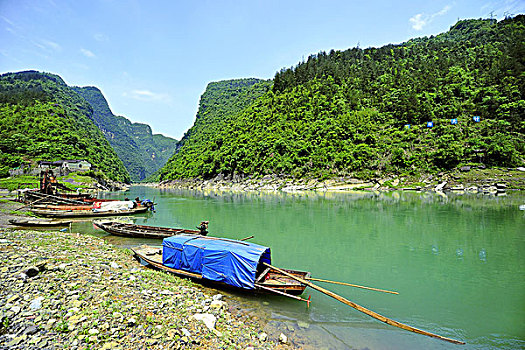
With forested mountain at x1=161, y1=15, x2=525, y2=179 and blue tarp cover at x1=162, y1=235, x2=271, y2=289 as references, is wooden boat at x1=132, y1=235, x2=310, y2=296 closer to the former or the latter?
blue tarp cover at x1=162, y1=235, x2=271, y2=289

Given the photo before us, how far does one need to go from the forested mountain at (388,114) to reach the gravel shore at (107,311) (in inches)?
3243

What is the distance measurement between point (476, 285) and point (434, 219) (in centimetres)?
2151

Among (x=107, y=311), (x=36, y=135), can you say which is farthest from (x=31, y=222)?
(x=36, y=135)

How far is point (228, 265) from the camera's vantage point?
12.6 metres

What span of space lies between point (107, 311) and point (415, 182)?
284 ft

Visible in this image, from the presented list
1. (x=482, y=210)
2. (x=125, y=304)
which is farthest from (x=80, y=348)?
(x=482, y=210)

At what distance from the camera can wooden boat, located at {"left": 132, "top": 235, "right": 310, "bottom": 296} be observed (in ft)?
39.5

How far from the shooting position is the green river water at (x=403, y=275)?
33.0ft

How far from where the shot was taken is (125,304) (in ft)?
31.8

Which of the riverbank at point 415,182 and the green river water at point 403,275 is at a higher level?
the riverbank at point 415,182

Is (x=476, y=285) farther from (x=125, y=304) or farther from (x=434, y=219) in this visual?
(x=434, y=219)

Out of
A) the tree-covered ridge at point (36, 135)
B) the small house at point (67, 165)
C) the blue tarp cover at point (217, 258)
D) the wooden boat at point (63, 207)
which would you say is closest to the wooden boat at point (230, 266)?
the blue tarp cover at point (217, 258)

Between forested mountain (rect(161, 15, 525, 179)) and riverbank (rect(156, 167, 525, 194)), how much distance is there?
3.05 meters

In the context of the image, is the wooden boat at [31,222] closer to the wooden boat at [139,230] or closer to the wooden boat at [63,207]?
the wooden boat at [139,230]
